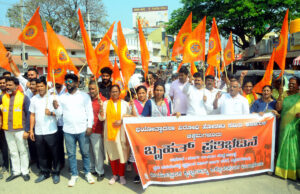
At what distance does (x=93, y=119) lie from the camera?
12.7 ft

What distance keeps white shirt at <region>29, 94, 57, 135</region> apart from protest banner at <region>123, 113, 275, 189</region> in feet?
4.23

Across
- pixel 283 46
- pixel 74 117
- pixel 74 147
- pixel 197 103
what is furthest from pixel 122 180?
pixel 283 46

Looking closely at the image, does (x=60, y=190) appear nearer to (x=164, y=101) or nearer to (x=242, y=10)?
(x=164, y=101)

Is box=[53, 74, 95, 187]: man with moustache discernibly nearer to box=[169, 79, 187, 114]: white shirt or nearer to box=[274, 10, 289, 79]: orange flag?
box=[169, 79, 187, 114]: white shirt

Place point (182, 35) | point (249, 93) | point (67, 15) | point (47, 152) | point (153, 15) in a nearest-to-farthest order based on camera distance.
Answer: point (47, 152) → point (249, 93) → point (182, 35) → point (67, 15) → point (153, 15)

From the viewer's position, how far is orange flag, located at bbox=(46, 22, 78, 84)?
12.6 feet

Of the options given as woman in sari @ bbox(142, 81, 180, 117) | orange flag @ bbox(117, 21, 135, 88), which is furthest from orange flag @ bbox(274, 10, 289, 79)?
orange flag @ bbox(117, 21, 135, 88)

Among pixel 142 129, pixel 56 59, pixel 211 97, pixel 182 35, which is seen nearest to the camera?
pixel 142 129

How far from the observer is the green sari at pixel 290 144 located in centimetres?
370

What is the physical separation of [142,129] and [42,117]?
5.48 feet

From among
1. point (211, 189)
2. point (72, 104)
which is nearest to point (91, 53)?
point (72, 104)

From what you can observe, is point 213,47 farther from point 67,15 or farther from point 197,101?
point 67,15

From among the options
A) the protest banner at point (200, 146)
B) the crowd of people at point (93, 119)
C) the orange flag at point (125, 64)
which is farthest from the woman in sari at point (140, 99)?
the protest banner at point (200, 146)

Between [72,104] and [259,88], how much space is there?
383 centimetres
